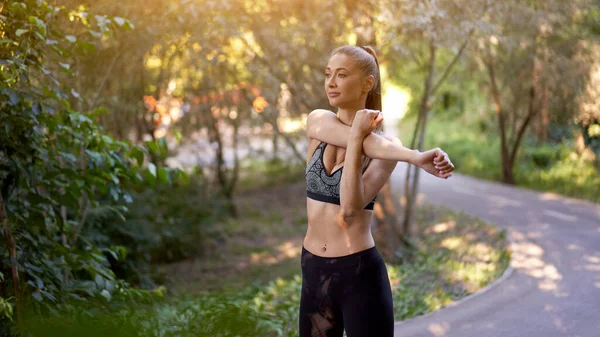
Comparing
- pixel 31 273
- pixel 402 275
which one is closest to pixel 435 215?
pixel 402 275

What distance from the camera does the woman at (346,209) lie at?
2.38m

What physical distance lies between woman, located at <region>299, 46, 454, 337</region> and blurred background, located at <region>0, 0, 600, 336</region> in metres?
0.49

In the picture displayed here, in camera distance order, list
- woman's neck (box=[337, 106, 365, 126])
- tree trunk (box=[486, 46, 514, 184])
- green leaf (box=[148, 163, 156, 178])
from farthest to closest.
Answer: tree trunk (box=[486, 46, 514, 184]) < green leaf (box=[148, 163, 156, 178]) < woman's neck (box=[337, 106, 365, 126])

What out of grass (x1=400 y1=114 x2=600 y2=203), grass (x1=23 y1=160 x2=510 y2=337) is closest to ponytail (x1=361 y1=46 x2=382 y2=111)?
grass (x1=23 y1=160 x2=510 y2=337)

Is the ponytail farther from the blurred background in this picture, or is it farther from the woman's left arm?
the blurred background

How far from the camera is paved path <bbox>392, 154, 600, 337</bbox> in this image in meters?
5.39

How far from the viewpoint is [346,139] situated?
8.12 feet

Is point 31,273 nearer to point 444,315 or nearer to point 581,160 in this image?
point 444,315

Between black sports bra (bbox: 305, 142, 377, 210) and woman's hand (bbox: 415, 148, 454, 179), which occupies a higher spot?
woman's hand (bbox: 415, 148, 454, 179)

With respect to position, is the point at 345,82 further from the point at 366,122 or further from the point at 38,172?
the point at 38,172

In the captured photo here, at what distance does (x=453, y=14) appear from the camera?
7980mm

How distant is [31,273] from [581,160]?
15.0 m

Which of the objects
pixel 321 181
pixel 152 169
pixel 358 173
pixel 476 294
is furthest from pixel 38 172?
pixel 476 294

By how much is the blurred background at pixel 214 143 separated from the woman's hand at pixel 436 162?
2.90 ft
